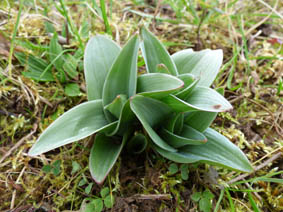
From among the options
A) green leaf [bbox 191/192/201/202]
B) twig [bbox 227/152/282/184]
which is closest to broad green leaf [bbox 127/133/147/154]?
green leaf [bbox 191/192/201/202]

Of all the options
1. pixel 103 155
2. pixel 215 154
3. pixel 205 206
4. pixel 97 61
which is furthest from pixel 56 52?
pixel 205 206

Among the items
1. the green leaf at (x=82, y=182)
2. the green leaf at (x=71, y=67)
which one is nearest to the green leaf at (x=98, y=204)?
the green leaf at (x=82, y=182)

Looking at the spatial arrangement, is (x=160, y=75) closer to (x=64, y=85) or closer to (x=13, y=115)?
(x=64, y=85)

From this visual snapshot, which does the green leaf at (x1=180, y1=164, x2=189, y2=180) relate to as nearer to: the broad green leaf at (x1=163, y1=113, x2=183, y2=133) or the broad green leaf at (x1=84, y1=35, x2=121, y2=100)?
the broad green leaf at (x1=163, y1=113, x2=183, y2=133)

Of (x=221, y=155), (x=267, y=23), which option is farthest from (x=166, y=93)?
(x=267, y=23)

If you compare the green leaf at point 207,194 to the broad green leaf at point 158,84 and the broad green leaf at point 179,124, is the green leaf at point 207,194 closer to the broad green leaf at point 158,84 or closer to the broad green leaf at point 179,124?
the broad green leaf at point 179,124

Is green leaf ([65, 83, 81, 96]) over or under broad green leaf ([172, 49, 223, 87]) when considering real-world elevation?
under

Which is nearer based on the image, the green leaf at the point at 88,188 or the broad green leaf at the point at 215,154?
the broad green leaf at the point at 215,154
